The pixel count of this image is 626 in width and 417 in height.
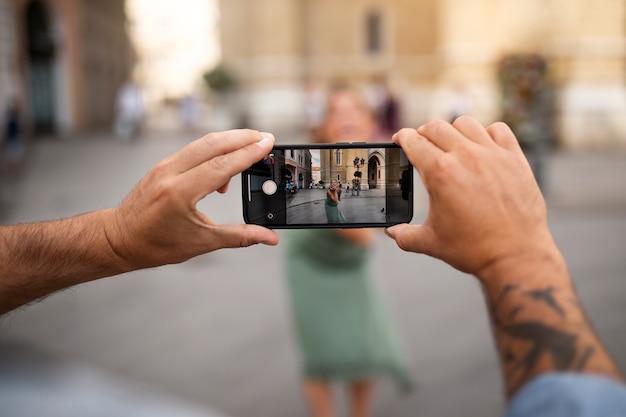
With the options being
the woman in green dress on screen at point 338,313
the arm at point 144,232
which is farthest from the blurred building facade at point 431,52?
the arm at point 144,232

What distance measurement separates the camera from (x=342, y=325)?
3723 millimetres

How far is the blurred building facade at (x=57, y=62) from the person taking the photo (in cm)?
1977

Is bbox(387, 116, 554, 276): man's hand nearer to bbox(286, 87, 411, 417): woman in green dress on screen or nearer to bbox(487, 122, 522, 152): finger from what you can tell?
bbox(487, 122, 522, 152): finger

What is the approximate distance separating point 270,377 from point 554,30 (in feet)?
57.3

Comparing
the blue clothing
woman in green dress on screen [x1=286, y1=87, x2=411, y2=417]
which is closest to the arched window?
woman in green dress on screen [x1=286, y1=87, x2=411, y2=417]

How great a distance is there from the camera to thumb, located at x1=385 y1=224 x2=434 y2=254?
133 centimetres

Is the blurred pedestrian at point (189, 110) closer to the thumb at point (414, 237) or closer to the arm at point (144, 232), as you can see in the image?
the arm at point (144, 232)

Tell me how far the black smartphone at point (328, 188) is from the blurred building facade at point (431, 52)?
13.4 meters

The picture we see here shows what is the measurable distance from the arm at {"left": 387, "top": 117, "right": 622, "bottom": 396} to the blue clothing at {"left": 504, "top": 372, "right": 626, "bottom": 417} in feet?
0.21

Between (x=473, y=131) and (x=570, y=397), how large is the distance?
1.80 feet

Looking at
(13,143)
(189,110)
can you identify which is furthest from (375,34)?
(13,143)

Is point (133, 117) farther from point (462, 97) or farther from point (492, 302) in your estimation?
point (492, 302)

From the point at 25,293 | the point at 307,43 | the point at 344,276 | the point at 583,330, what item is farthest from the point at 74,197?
the point at 307,43

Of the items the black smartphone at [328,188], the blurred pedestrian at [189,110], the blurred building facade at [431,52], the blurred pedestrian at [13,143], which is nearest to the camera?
the black smartphone at [328,188]
